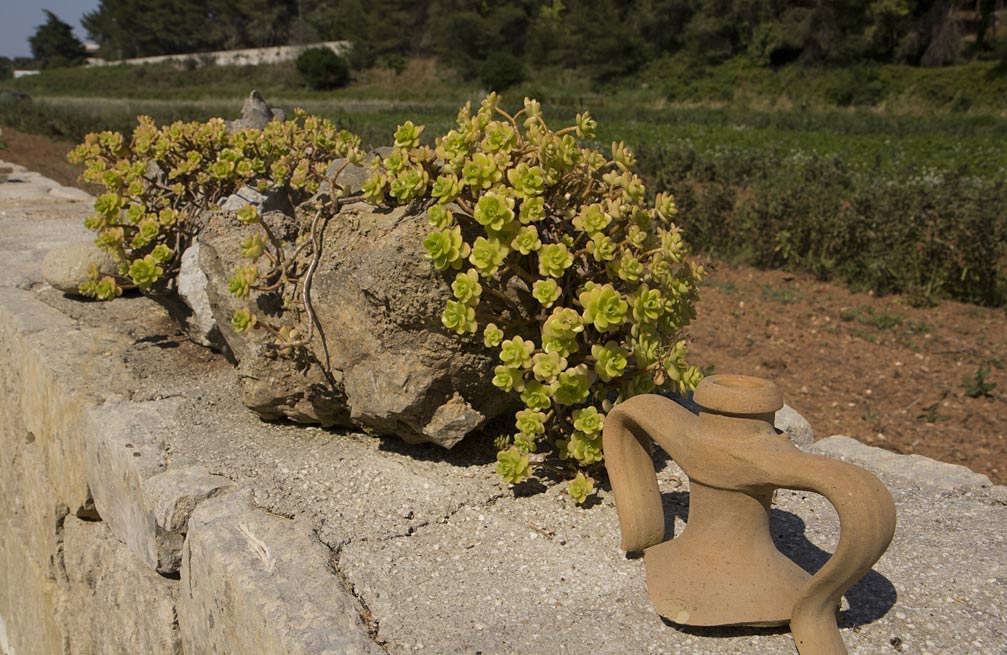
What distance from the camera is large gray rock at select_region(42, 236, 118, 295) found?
3.90 meters

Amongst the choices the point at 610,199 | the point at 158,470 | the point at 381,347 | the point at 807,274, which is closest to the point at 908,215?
the point at 807,274

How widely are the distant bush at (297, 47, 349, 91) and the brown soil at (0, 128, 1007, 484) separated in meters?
40.9

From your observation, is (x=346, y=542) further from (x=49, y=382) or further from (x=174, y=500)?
(x=49, y=382)

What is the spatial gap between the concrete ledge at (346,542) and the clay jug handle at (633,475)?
11 centimetres

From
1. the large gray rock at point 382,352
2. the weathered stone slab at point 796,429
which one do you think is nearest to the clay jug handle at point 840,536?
the large gray rock at point 382,352

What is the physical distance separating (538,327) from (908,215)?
4615mm

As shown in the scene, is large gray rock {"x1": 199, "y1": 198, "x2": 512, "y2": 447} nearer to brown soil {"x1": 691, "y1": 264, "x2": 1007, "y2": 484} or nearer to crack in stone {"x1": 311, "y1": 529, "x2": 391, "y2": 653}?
crack in stone {"x1": 311, "y1": 529, "x2": 391, "y2": 653}

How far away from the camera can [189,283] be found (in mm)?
3266

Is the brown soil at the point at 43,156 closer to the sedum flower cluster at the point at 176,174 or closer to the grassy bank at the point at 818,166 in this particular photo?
the grassy bank at the point at 818,166

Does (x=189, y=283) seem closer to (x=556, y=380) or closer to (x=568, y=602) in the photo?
(x=556, y=380)

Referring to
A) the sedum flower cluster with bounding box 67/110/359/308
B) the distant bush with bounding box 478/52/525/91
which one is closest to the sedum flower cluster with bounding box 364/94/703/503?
the sedum flower cluster with bounding box 67/110/359/308

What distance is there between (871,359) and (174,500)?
155 inches

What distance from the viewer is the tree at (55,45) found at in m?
67.7

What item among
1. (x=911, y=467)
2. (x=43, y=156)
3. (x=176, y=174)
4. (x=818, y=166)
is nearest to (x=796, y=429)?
(x=911, y=467)
